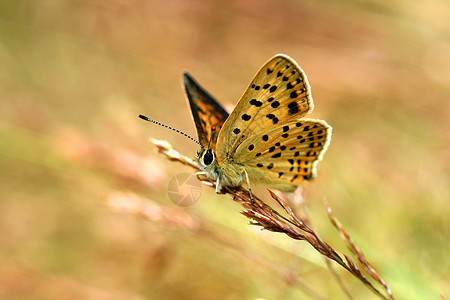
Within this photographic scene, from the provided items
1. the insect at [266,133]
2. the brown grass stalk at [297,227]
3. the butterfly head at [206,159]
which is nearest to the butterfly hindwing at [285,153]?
the insect at [266,133]

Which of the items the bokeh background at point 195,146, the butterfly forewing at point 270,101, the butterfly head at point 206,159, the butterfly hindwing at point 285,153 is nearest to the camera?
the butterfly forewing at point 270,101

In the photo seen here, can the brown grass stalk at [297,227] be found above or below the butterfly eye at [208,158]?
below

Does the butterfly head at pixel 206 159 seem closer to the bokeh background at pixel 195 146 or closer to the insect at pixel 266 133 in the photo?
the insect at pixel 266 133

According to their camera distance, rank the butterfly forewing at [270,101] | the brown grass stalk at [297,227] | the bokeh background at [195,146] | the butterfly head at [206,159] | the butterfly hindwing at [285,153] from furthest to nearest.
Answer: the bokeh background at [195,146]
the butterfly head at [206,159]
the butterfly hindwing at [285,153]
the butterfly forewing at [270,101]
the brown grass stalk at [297,227]

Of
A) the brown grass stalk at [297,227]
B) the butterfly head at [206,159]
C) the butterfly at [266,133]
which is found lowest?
the brown grass stalk at [297,227]

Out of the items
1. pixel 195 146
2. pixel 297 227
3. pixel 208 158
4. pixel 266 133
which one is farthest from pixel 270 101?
pixel 195 146

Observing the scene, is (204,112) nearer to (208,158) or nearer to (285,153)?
(208,158)
